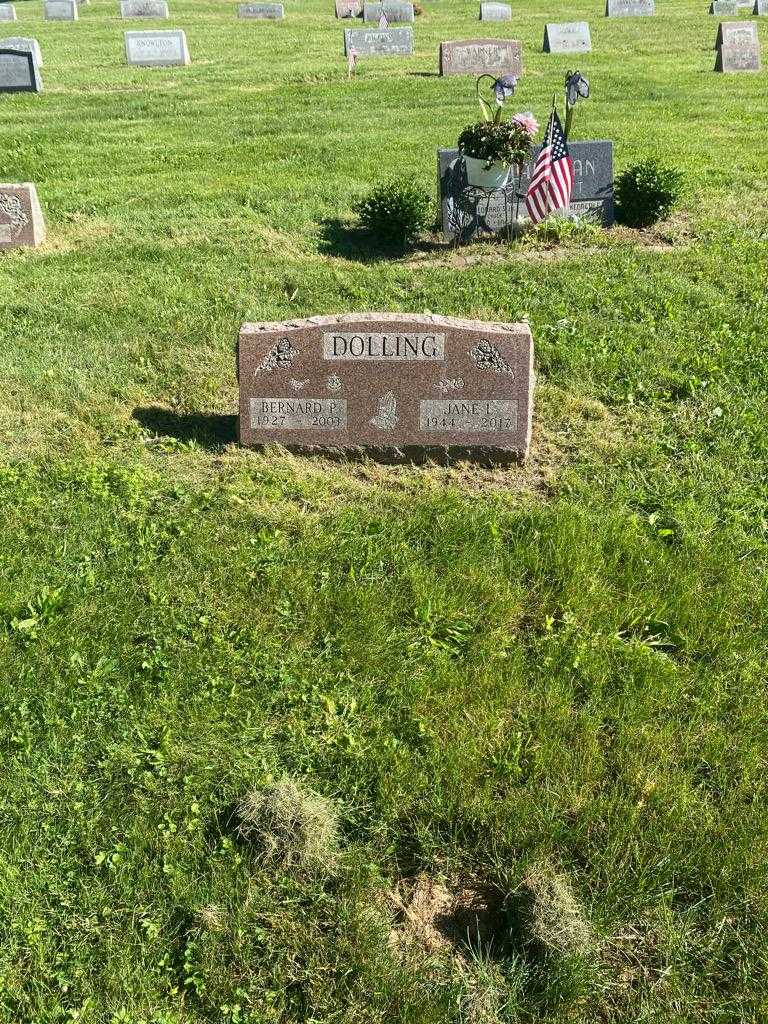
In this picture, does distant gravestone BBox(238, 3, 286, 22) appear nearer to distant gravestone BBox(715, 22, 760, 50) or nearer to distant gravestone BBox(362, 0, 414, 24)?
distant gravestone BBox(362, 0, 414, 24)

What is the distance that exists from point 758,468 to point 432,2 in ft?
116

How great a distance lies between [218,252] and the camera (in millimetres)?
10117

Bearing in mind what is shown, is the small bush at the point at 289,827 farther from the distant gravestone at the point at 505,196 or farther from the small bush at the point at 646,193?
the small bush at the point at 646,193

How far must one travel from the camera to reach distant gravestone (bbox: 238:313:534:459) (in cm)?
571

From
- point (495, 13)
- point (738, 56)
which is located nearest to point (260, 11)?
point (495, 13)

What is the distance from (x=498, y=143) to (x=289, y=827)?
7.87 m

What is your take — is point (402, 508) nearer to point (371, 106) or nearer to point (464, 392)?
point (464, 392)

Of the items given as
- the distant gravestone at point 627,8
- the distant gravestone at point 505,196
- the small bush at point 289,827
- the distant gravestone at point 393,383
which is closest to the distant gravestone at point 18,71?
the distant gravestone at point 505,196

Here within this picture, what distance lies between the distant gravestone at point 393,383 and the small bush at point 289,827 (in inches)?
118

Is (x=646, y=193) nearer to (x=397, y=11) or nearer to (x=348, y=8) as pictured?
(x=397, y=11)

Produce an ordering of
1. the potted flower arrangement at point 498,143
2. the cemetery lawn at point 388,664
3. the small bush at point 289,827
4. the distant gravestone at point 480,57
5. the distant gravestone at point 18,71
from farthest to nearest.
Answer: the distant gravestone at point 480,57, the distant gravestone at point 18,71, the potted flower arrangement at point 498,143, the small bush at point 289,827, the cemetery lawn at point 388,664

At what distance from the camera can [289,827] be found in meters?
3.40

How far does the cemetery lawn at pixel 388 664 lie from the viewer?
310cm

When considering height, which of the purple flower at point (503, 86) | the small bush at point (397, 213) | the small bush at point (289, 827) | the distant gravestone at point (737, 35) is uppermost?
the distant gravestone at point (737, 35)
